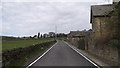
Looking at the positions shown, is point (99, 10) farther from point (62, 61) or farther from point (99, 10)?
point (62, 61)

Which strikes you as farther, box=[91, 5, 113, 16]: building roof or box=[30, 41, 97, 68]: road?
box=[91, 5, 113, 16]: building roof

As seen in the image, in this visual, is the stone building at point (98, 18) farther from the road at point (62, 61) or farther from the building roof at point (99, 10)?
the road at point (62, 61)

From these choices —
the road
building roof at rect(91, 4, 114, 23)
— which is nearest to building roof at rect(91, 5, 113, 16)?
building roof at rect(91, 4, 114, 23)

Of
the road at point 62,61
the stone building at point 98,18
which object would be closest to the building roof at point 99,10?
the stone building at point 98,18

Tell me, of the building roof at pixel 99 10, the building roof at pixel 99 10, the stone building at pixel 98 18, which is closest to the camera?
the stone building at pixel 98 18

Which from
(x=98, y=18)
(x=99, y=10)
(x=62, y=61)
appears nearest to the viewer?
(x=62, y=61)

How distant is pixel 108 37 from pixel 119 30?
3761mm

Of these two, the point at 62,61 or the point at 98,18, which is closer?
the point at 62,61

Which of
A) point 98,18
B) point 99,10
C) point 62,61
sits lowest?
point 62,61

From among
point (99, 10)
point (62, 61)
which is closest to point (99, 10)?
point (99, 10)

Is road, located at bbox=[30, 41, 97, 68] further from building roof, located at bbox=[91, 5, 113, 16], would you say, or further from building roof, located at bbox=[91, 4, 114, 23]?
building roof, located at bbox=[91, 5, 113, 16]

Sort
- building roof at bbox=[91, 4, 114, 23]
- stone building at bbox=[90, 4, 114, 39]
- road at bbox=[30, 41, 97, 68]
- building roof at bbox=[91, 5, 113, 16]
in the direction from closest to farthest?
road at bbox=[30, 41, 97, 68]
stone building at bbox=[90, 4, 114, 39]
building roof at bbox=[91, 4, 114, 23]
building roof at bbox=[91, 5, 113, 16]

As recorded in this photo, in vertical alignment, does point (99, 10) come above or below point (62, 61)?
above

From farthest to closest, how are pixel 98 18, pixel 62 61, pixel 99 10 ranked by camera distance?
pixel 99 10 → pixel 98 18 → pixel 62 61
